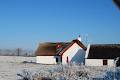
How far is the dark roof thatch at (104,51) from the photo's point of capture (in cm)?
5465

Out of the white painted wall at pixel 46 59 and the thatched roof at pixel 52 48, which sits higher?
the thatched roof at pixel 52 48

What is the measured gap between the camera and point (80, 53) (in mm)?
59125

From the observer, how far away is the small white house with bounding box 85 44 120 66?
54.0 m

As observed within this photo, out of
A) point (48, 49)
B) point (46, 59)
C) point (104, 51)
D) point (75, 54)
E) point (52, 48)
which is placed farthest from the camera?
point (52, 48)

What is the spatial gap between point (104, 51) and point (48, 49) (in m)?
12.3

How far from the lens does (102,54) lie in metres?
55.2

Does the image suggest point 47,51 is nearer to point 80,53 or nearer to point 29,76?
point 80,53

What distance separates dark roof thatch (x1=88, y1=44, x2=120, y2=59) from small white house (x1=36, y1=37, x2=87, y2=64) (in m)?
2.41

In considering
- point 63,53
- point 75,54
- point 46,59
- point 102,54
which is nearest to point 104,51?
point 102,54

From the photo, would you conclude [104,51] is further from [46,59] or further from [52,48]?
[52,48]

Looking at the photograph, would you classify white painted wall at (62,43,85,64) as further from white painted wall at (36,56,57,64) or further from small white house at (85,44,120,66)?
white painted wall at (36,56,57,64)

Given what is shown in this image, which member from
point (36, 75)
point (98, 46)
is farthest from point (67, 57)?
point (36, 75)

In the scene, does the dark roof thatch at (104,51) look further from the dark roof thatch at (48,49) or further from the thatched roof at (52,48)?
the dark roof thatch at (48,49)

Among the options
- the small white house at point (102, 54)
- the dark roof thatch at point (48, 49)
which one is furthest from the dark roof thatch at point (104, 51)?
the dark roof thatch at point (48, 49)
